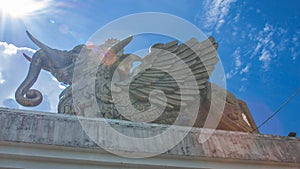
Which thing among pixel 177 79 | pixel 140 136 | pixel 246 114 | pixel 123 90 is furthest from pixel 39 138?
pixel 246 114

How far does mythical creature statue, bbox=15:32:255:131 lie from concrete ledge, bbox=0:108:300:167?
796 millimetres

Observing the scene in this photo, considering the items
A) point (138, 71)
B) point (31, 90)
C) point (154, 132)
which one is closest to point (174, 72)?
point (138, 71)

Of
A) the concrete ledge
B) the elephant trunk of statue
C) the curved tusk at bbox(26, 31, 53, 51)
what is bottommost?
the concrete ledge

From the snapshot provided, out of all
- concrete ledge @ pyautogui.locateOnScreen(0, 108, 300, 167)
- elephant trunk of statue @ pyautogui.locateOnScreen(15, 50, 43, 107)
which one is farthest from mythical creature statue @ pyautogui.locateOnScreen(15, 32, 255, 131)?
concrete ledge @ pyautogui.locateOnScreen(0, 108, 300, 167)

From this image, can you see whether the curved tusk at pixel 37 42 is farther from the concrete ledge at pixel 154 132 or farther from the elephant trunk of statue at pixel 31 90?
the concrete ledge at pixel 154 132

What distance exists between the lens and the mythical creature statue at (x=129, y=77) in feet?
13.5

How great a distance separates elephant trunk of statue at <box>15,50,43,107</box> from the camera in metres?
3.97

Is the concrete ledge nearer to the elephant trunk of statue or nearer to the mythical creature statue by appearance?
the mythical creature statue

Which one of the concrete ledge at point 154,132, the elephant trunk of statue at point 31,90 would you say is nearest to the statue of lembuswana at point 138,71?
the elephant trunk of statue at point 31,90

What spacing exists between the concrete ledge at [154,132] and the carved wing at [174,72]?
99 cm

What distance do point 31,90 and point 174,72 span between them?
1922 mm

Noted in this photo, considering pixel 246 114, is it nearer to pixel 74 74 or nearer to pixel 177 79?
pixel 177 79

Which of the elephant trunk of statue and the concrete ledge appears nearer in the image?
the concrete ledge

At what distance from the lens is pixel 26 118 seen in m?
3.01
